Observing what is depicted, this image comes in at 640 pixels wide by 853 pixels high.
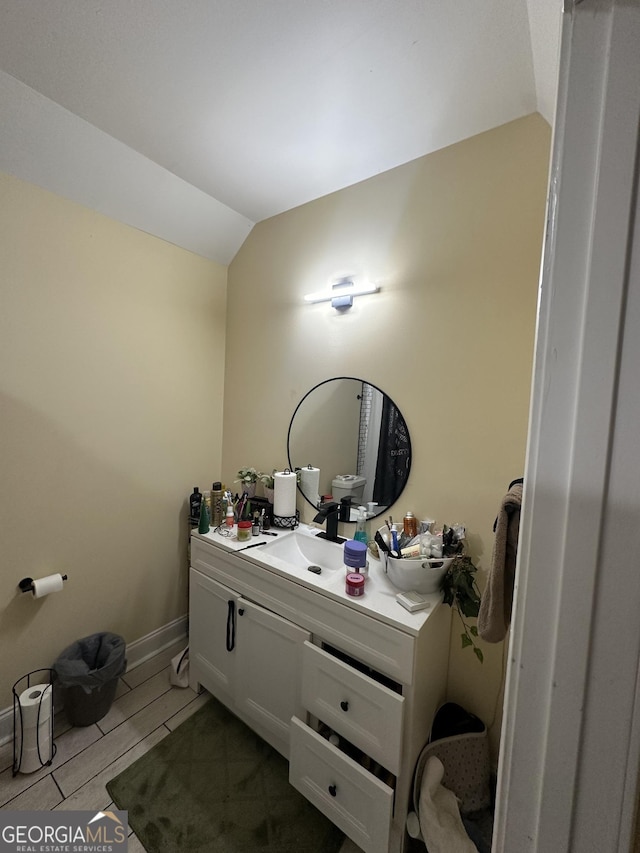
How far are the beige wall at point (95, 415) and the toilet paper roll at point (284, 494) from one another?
26.1 inches

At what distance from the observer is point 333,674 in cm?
111

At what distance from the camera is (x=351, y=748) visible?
1177mm

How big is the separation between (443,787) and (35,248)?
2.56 m

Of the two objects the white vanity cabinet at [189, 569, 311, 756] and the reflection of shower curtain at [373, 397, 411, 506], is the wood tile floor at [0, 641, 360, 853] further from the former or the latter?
the reflection of shower curtain at [373, 397, 411, 506]

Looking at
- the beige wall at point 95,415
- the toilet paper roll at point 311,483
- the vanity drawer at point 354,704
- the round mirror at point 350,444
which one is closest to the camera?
the vanity drawer at point 354,704

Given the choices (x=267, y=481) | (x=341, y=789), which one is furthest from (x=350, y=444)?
(x=341, y=789)

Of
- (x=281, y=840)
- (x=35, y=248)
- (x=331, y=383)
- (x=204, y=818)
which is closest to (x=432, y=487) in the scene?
(x=331, y=383)

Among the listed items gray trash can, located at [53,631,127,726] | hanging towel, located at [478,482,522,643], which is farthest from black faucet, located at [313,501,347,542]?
gray trash can, located at [53,631,127,726]

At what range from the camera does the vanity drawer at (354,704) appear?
1001 mm

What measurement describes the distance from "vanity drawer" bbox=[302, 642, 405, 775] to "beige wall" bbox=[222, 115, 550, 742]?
0.47 metres

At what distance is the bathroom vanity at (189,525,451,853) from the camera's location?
1.02m

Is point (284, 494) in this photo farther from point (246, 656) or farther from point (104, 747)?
point (104, 747)

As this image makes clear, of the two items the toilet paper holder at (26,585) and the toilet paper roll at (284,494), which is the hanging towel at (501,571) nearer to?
the toilet paper roll at (284,494)

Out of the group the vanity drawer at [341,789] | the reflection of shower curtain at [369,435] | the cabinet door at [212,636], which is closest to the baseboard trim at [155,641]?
the cabinet door at [212,636]
